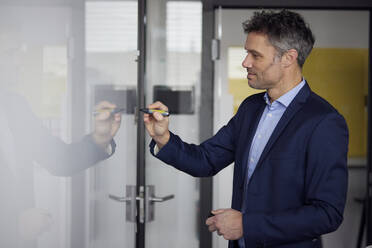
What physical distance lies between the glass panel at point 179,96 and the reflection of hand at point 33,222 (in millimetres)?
1024

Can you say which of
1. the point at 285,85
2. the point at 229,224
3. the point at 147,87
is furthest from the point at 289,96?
the point at 147,87

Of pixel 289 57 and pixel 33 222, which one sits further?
pixel 289 57

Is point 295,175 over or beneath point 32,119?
beneath

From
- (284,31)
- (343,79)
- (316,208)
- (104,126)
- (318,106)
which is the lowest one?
(316,208)

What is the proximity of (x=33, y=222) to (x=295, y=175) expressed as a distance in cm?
99

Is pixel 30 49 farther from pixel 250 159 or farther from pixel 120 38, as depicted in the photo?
pixel 250 159

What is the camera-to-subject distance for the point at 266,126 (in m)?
1.80

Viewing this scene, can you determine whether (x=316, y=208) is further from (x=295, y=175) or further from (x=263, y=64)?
(x=263, y=64)

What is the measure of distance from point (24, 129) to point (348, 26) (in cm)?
226

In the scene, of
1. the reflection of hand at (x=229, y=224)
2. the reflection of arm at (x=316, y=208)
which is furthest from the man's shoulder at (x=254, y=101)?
the reflection of hand at (x=229, y=224)

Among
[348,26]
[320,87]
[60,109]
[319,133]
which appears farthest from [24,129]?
[348,26]

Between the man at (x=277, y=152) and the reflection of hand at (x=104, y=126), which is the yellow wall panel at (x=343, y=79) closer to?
the man at (x=277, y=152)

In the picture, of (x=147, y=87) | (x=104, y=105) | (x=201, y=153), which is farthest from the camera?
(x=147, y=87)

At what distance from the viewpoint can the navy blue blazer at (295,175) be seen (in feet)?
5.02
